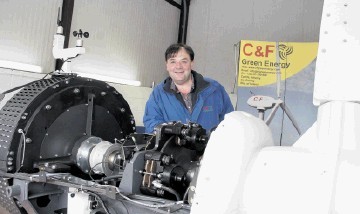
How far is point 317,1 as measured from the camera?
283 inches

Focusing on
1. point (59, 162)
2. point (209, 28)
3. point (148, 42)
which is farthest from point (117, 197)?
point (209, 28)

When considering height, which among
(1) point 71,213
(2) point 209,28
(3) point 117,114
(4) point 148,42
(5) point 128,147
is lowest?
(1) point 71,213

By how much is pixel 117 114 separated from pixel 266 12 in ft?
20.7

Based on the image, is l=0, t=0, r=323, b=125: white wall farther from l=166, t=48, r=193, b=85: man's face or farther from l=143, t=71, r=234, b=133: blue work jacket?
l=166, t=48, r=193, b=85: man's face

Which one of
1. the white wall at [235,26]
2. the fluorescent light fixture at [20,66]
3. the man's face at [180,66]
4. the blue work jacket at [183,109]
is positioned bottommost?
the blue work jacket at [183,109]

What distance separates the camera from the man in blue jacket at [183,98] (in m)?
2.49

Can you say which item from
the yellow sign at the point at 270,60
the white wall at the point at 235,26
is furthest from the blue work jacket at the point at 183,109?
the white wall at the point at 235,26

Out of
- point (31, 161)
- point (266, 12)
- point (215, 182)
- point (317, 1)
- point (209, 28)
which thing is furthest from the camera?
point (209, 28)

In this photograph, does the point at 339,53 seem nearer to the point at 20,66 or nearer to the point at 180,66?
the point at 180,66

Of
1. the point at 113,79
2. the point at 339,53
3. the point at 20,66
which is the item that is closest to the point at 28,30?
the point at 20,66

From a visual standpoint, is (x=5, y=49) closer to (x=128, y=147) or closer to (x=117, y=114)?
(x=117, y=114)

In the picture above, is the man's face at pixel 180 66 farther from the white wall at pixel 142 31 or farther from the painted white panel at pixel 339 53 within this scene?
the white wall at pixel 142 31

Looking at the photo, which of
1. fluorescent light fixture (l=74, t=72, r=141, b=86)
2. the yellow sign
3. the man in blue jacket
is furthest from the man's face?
fluorescent light fixture (l=74, t=72, r=141, b=86)

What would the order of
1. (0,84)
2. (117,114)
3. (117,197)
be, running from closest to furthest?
(117,197), (117,114), (0,84)
